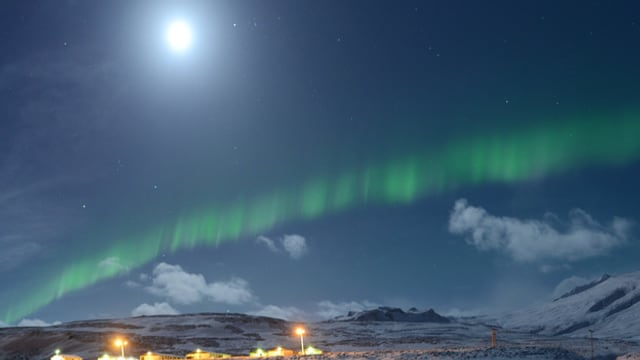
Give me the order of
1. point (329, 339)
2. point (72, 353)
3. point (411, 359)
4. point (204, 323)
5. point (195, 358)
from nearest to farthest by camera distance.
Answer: point (411, 359)
point (195, 358)
point (72, 353)
point (329, 339)
point (204, 323)

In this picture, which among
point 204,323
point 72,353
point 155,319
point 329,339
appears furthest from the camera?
point 155,319

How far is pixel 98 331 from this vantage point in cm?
15400

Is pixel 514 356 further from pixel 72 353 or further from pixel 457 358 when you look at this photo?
pixel 72 353

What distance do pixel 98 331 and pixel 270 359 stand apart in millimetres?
109339

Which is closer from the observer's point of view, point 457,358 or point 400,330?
point 457,358

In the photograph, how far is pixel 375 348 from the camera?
126 metres

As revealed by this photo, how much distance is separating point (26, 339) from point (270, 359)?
9473 cm

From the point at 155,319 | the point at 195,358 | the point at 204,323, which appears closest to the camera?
the point at 195,358

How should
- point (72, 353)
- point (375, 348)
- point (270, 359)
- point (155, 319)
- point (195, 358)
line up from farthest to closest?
point (155, 319) < point (375, 348) < point (72, 353) < point (195, 358) < point (270, 359)

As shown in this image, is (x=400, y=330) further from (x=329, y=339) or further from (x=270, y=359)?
(x=270, y=359)

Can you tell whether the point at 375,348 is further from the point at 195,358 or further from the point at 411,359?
the point at 411,359

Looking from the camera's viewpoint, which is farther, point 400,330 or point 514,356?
point 400,330

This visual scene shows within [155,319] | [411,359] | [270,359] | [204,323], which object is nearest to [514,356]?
[411,359]

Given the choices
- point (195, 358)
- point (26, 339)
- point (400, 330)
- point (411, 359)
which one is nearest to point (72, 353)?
point (26, 339)
